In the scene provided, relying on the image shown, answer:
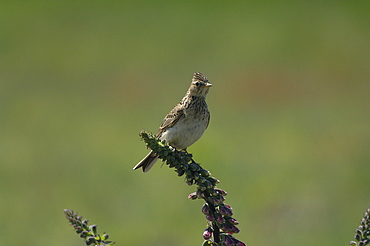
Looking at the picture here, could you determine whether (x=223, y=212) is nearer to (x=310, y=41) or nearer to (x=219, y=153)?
(x=219, y=153)

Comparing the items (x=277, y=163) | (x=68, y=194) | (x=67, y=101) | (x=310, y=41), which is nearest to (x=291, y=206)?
(x=277, y=163)

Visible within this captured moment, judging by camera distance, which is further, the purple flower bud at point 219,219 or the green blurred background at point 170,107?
the green blurred background at point 170,107

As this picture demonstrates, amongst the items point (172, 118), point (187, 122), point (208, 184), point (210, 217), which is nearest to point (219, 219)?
point (210, 217)

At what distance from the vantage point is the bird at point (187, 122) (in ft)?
18.5

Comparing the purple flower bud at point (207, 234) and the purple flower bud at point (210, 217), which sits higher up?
the purple flower bud at point (210, 217)

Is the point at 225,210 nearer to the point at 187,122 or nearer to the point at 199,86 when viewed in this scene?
the point at 187,122

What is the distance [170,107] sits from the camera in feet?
52.2

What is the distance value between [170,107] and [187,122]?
1015 cm

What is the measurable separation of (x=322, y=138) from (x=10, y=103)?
303 inches

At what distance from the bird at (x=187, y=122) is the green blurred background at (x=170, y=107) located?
10.7 feet

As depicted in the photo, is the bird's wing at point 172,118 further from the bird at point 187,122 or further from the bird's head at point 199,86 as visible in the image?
the bird's head at point 199,86

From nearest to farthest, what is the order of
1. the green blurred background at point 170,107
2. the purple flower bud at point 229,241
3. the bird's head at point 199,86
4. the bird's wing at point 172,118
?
the purple flower bud at point 229,241
the bird's wing at point 172,118
the bird's head at point 199,86
the green blurred background at point 170,107

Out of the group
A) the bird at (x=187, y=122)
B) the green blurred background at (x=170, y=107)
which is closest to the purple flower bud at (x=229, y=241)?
the bird at (x=187, y=122)

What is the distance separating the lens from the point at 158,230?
976 centimetres
